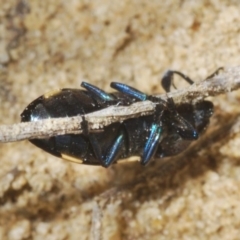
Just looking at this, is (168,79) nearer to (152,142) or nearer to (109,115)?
(152,142)

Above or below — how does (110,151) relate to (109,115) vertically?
below

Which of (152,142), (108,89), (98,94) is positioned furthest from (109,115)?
(108,89)

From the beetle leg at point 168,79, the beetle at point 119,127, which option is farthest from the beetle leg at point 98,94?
the beetle leg at point 168,79

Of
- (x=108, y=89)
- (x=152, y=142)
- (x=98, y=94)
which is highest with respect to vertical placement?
(x=108, y=89)

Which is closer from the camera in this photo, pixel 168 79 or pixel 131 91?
pixel 131 91

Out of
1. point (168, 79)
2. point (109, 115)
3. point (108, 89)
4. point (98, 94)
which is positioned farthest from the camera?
point (108, 89)

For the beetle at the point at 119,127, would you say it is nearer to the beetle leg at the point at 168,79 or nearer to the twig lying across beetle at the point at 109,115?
the twig lying across beetle at the point at 109,115

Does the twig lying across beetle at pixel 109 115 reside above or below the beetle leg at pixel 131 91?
below

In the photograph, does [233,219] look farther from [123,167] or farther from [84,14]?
[84,14]
